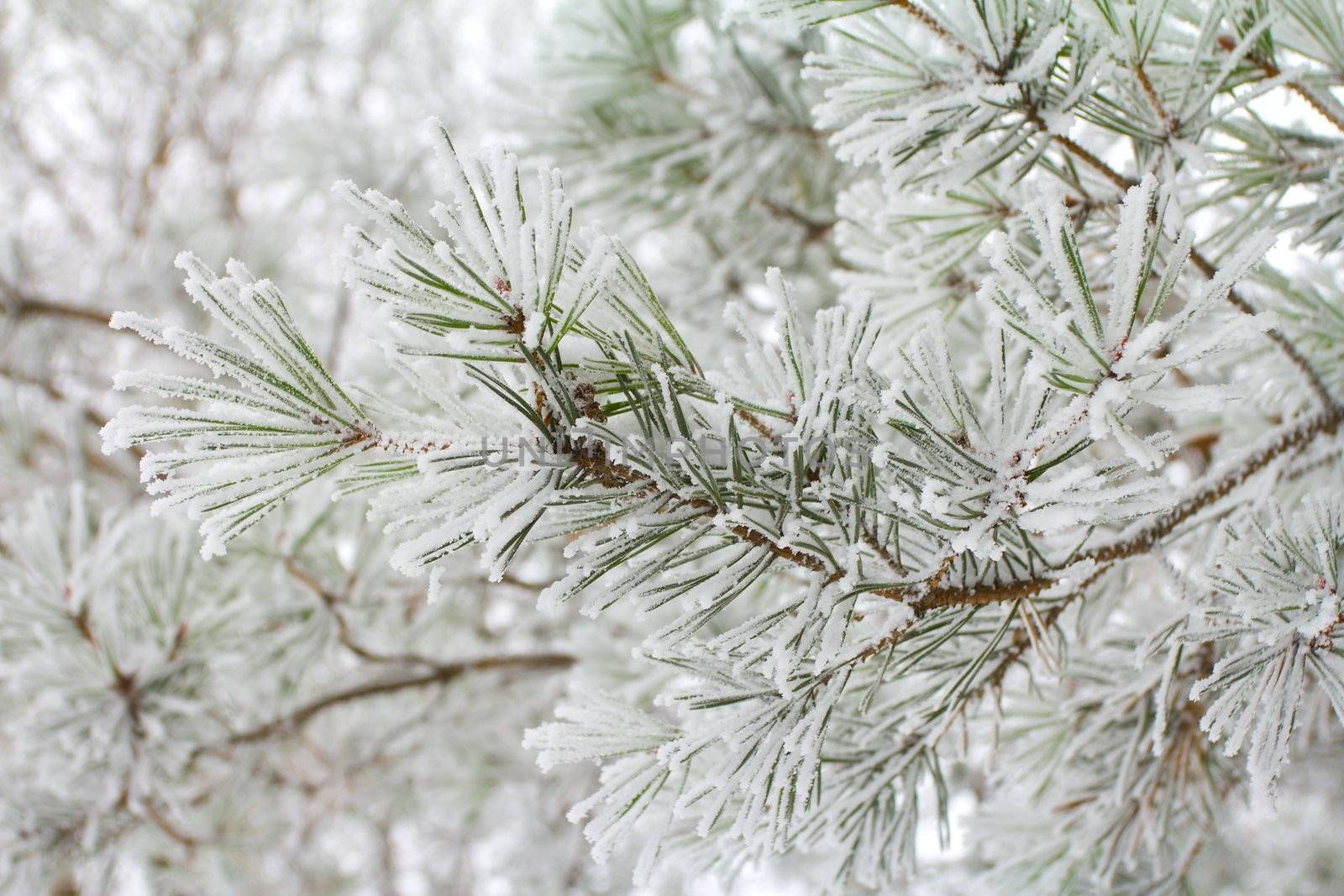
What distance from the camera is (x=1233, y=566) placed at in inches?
22.0

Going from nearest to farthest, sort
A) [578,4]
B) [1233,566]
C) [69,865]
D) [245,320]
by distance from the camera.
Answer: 1. [245,320]
2. [1233,566]
3. [69,865]
4. [578,4]

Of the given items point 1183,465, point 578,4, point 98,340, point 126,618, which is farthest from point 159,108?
point 1183,465

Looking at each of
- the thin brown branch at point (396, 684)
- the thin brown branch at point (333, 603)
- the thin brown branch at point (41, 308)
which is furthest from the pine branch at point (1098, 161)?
the thin brown branch at point (41, 308)

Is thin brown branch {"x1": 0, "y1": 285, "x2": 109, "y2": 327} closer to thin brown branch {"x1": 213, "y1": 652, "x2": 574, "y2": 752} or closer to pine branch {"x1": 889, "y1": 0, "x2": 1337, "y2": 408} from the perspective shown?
thin brown branch {"x1": 213, "y1": 652, "x2": 574, "y2": 752}

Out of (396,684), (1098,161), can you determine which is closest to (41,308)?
(396,684)

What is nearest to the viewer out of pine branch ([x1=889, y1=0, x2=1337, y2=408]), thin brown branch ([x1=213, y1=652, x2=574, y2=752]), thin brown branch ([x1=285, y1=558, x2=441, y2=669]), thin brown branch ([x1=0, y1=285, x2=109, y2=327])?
pine branch ([x1=889, y1=0, x2=1337, y2=408])

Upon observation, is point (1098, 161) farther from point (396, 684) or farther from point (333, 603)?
point (396, 684)

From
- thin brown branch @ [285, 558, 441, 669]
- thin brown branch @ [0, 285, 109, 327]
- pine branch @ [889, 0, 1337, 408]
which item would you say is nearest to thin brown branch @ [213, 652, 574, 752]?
thin brown branch @ [285, 558, 441, 669]

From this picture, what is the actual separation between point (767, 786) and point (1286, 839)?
14.4 feet

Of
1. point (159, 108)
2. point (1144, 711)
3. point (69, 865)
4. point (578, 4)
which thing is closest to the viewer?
point (1144, 711)

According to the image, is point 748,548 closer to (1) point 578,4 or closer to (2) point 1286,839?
(1) point 578,4

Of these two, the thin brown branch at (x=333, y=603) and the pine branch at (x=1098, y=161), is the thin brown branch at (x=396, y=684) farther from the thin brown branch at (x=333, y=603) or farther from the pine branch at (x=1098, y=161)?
the pine branch at (x=1098, y=161)

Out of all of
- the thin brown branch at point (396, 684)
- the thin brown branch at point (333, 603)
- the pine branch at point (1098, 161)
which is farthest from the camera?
the thin brown branch at point (396, 684)

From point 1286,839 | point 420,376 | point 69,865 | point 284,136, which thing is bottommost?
point 1286,839
